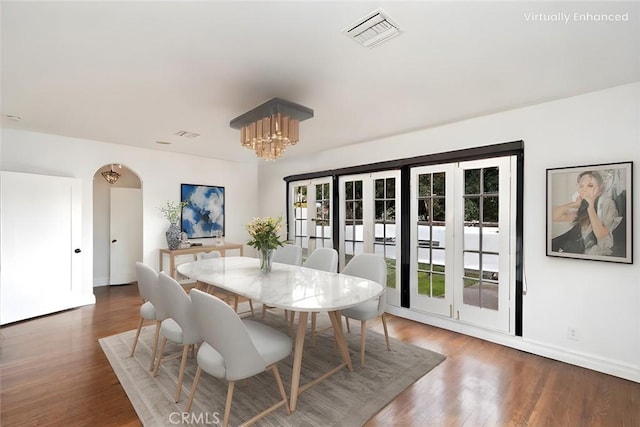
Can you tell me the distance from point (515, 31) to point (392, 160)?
94.2 inches

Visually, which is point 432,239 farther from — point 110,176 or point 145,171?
point 110,176

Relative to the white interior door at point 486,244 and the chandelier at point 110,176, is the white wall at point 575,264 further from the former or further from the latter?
the chandelier at point 110,176

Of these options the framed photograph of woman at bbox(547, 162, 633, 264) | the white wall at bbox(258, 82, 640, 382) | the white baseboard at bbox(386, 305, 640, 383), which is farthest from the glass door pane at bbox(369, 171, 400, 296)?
the framed photograph of woman at bbox(547, 162, 633, 264)

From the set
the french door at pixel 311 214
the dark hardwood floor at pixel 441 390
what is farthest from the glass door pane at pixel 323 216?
the dark hardwood floor at pixel 441 390

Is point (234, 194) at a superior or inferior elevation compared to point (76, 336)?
superior

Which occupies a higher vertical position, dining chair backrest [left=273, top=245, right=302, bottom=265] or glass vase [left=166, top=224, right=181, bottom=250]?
glass vase [left=166, top=224, right=181, bottom=250]

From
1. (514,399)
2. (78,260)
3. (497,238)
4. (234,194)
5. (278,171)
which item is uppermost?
(278,171)

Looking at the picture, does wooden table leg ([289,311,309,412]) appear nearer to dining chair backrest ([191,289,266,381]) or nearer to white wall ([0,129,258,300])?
dining chair backrest ([191,289,266,381])

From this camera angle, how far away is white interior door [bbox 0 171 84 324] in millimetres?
3555

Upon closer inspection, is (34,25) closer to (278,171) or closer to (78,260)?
(78,260)

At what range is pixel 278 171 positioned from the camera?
6062 mm

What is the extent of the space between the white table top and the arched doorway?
3285mm

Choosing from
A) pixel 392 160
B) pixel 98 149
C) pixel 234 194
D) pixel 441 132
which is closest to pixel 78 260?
pixel 98 149

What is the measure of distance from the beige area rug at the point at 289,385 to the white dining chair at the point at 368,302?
0.78 ft
